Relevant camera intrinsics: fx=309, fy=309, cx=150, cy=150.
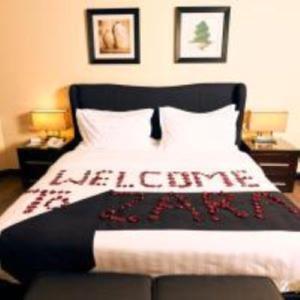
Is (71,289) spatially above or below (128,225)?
below

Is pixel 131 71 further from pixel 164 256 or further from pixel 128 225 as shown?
pixel 164 256

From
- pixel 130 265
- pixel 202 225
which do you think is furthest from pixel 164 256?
pixel 202 225

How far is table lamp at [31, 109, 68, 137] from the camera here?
10.8 ft

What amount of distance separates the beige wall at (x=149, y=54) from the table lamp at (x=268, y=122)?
0.91 ft

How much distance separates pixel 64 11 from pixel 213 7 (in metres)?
1.53

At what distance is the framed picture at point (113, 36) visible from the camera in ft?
10.4

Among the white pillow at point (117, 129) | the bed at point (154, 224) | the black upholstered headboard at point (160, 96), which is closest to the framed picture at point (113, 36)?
the black upholstered headboard at point (160, 96)

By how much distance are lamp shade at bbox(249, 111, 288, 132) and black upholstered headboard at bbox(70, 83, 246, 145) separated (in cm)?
16

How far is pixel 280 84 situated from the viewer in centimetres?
332

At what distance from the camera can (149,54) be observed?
3.31 meters

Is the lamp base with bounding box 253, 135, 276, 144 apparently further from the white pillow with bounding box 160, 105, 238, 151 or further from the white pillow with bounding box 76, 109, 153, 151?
the white pillow with bounding box 76, 109, 153, 151

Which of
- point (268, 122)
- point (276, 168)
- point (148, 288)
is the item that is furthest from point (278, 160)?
point (148, 288)

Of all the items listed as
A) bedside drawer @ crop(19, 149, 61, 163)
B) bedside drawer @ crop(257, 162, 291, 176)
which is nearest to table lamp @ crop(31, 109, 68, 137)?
bedside drawer @ crop(19, 149, 61, 163)

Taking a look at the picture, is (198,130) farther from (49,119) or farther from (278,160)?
(49,119)
